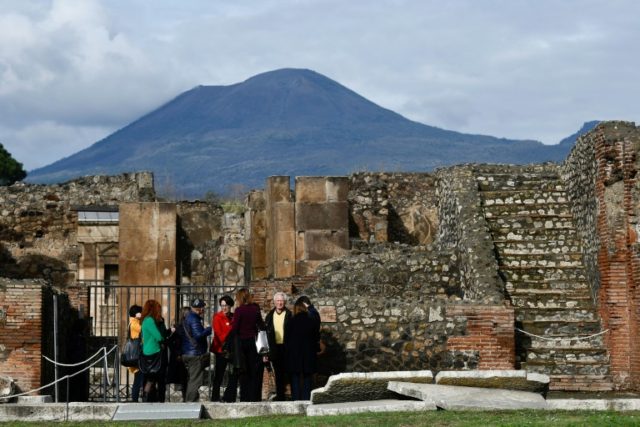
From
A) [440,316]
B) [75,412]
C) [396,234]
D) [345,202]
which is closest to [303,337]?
[440,316]

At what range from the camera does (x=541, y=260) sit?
81.3 ft

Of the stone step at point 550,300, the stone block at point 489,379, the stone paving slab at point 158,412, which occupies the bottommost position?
the stone paving slab at point 158,412

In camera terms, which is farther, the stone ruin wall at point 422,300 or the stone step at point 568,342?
the stone step at point 568,342

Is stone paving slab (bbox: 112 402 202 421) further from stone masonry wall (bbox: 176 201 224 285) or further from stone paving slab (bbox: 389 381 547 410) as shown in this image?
stone masonry wall (bbox: 176 201 224 285)

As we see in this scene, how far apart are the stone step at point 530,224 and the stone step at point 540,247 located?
42cm

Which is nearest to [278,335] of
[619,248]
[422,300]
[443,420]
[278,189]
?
[422,300]

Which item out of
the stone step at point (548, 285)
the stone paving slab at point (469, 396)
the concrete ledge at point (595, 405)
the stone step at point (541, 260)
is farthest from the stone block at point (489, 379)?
the stone step at point (541, 260)

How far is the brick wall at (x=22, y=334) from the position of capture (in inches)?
814

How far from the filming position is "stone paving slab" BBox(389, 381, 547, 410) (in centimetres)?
1633

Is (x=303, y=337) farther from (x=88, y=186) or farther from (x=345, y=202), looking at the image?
(x=88, y=186)

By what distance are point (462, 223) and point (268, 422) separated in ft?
35.0

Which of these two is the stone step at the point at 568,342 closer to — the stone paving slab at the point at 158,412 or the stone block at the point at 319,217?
the stone paving slab at the point at 158,412

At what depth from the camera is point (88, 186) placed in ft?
117

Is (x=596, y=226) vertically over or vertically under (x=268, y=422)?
over
